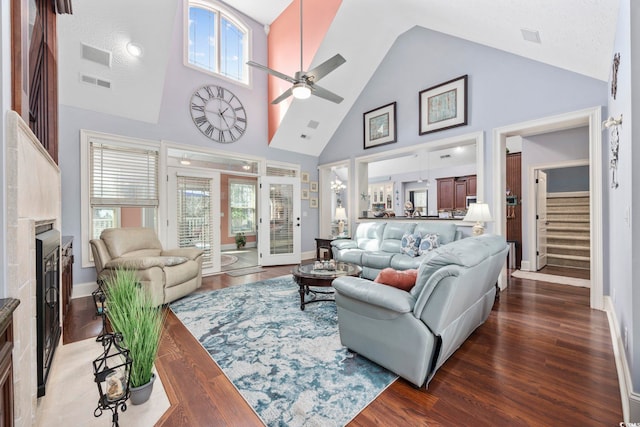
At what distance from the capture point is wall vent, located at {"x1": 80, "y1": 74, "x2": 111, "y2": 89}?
3.53 meters

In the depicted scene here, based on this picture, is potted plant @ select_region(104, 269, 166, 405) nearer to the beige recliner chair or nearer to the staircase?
the beige recliner chair

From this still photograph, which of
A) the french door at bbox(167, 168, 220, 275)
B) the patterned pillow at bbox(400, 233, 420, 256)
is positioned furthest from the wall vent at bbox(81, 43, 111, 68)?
the patterned pillow at bbox(400, 233, 420, 256)

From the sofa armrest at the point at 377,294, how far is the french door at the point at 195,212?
365 cm

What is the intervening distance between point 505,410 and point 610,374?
1039 millimetres

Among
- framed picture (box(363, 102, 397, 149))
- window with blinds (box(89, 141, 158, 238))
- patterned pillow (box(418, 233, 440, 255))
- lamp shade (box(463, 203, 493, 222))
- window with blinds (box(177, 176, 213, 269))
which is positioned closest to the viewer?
lamp shade (box(463, 203, 493, 222))

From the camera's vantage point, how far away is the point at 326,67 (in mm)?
3127

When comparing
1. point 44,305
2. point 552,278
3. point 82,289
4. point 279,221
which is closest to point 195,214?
point 279,221

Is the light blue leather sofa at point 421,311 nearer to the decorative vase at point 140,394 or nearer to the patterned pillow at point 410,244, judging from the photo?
the decorative vase at point 140,394

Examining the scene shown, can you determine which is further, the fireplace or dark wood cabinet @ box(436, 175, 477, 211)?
dark wood cabinet @ box(436, 175, 477, 211)

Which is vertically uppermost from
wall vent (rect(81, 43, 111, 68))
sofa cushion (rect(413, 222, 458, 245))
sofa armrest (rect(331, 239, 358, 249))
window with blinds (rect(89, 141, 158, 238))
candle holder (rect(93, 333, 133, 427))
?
wall vent (rect(81, 43, 111, 68))

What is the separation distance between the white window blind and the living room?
7.8 inches

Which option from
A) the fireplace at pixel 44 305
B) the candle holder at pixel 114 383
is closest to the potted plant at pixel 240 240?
the fireplace at pixel 44 305

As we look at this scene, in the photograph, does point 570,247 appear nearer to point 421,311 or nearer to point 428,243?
point 428,243

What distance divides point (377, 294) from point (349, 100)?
5.16 meters
